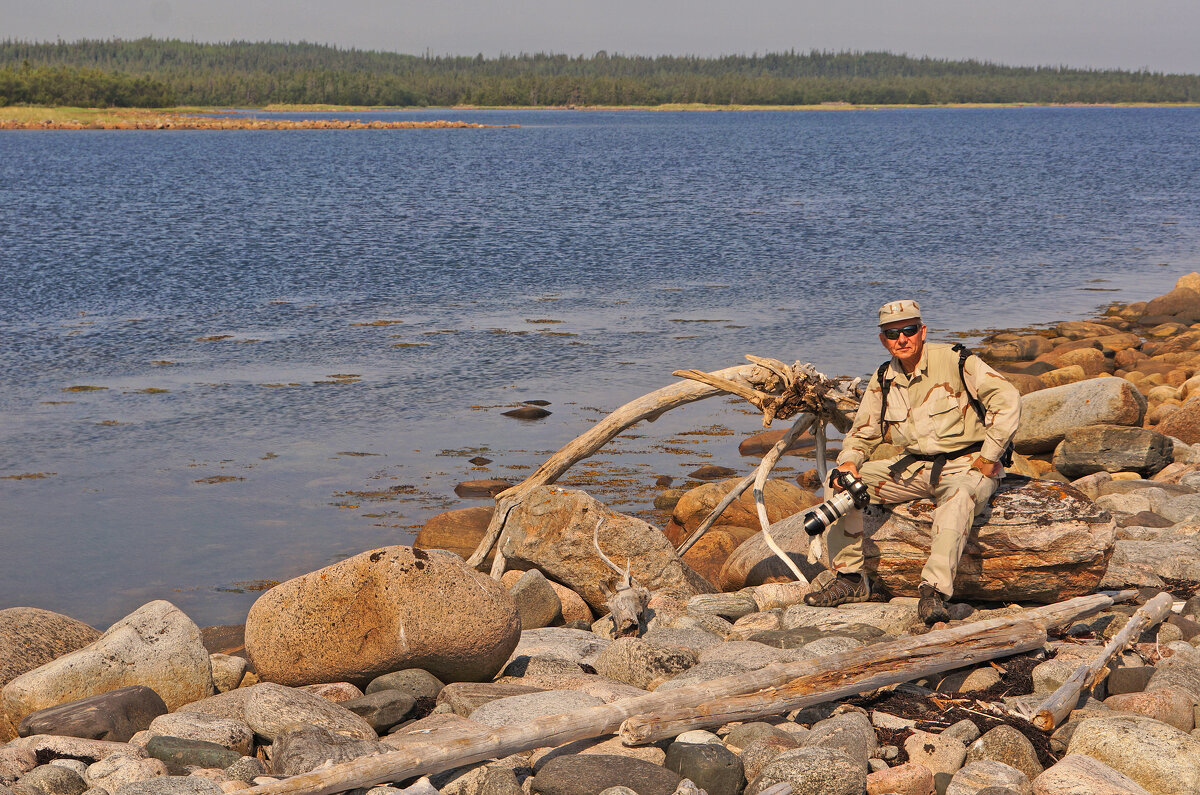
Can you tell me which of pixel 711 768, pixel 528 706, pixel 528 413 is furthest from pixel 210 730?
pixel 528 413

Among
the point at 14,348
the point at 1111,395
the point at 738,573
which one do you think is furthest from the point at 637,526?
the point at 14,348

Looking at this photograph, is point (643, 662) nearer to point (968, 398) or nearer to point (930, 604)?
point (930, 604)

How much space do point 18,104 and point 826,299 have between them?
147 meters

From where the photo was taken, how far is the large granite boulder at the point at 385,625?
698cm

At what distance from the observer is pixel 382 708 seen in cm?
649

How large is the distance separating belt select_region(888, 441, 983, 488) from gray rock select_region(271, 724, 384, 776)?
3704 millimetres

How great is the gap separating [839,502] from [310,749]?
11.8 feet

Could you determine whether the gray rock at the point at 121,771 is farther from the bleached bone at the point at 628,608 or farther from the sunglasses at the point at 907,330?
the sunglasses at the point at 907,330

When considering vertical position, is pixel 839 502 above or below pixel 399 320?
above

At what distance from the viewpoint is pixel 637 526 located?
9336 millimetres

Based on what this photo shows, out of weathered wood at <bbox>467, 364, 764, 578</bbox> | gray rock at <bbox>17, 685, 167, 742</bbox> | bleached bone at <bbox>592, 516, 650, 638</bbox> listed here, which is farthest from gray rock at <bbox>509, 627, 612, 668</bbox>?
gray rock at <bbox>17, 685, 167, 742</bbox>

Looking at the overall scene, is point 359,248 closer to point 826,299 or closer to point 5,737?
point 826,299

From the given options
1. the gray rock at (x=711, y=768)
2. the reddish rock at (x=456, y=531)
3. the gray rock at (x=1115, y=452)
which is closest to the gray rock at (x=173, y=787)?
the gray rock at (x=711, y=768)

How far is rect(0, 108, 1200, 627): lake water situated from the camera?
11.8 metres
